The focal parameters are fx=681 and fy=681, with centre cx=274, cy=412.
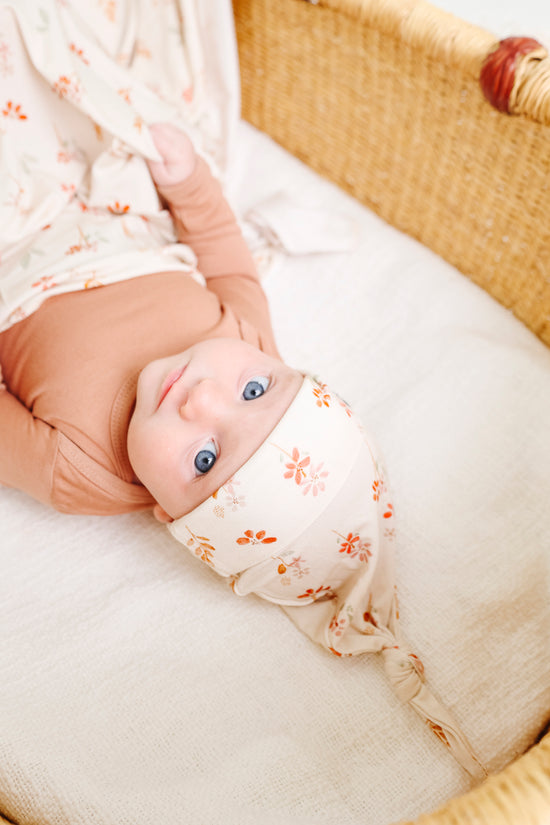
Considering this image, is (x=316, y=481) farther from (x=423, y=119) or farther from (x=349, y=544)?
(x=423, y=119)

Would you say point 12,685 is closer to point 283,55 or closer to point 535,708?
point 535,708

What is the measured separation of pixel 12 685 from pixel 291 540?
37 cm

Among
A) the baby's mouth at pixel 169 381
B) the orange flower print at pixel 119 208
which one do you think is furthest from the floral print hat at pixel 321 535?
the orange flower print at pixel 119 208

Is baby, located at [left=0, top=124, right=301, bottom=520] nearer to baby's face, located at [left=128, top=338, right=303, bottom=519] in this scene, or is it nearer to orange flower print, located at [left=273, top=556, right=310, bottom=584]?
baby's face, located at [left=128, top=338, right=303, bottom=519]

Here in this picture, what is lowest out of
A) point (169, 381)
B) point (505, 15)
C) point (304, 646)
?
point (304, 646)

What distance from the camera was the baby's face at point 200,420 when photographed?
2.42ft

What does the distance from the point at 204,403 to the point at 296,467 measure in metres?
0.12

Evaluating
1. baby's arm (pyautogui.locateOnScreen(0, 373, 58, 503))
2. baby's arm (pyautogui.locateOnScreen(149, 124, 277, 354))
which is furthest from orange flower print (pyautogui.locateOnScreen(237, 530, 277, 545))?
baby's arm (pyautogui.locateOnScreen(149, 124, 277, 354))

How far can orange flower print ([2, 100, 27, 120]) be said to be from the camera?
94cm

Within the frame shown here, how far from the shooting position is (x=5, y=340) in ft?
3.06

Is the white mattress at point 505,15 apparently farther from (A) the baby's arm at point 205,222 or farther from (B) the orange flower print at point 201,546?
(B) the orange flower print at point 201,546

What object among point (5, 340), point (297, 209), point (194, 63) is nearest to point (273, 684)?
point (5, 340)

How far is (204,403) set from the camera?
0.74 m

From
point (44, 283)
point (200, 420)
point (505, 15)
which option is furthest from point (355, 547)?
point (505, 15)
